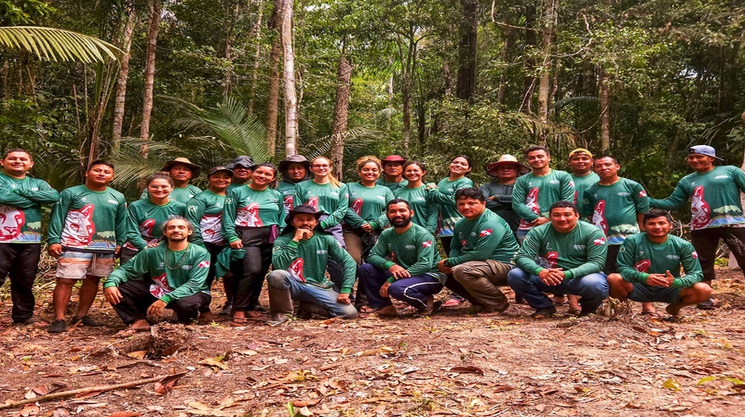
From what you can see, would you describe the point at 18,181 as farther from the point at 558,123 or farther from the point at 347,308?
the point at 558,123

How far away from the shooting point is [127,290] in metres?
5.49

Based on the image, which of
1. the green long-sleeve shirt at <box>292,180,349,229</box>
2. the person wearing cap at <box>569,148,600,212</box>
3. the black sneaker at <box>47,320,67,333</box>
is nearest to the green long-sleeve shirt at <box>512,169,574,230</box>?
the person wearing cap at <box>569,148,600,212</box>

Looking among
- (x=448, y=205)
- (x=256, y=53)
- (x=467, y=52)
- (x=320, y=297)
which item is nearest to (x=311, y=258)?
(x=320, y=297)

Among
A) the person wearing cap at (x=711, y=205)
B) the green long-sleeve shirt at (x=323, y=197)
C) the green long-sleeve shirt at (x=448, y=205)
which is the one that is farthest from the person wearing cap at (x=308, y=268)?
the person wearing cap at (x=711, y=205)

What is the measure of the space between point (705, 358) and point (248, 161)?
477 centimetres

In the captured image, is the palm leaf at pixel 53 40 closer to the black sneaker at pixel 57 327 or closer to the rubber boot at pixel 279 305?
the black sneaker at pixel 57 327

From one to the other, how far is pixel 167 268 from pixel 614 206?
15.0ft

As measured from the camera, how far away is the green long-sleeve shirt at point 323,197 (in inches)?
254

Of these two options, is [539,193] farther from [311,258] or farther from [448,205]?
[311,258]

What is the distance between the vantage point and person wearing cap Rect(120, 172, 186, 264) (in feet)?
19.2

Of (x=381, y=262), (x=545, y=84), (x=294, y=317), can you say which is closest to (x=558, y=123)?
(x=545, y=84)

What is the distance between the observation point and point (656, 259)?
5336mm

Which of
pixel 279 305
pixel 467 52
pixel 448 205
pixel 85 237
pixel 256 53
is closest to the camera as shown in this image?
pixel 85 237

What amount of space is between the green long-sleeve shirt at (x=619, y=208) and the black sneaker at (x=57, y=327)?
5.49 m
